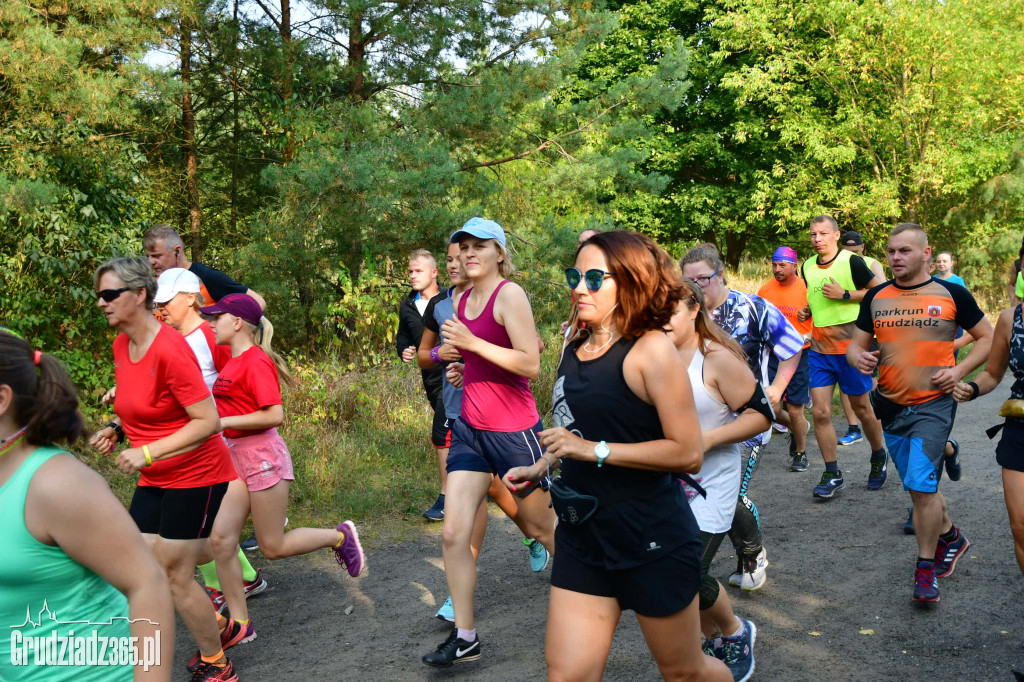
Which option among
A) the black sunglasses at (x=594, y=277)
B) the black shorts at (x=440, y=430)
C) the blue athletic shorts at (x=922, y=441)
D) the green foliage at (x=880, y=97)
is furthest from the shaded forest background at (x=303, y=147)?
the green foliage at (x=880, y=97)

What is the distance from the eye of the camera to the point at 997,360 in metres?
4.89

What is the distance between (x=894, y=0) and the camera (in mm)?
24453

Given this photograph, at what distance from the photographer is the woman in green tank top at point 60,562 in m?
2.11

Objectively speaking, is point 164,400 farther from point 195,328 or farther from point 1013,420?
point 1013,420

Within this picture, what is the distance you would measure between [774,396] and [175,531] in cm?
354

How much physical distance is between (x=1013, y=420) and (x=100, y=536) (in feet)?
14.5

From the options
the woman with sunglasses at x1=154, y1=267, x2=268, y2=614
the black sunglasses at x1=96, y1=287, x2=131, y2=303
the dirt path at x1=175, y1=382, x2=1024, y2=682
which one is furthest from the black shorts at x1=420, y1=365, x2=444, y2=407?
the black sunglasses at x1=96, y1=287, x2=131, y2=303

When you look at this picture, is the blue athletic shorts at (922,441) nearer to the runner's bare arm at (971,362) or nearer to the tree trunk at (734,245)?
the runner's bare arm at (971,362)

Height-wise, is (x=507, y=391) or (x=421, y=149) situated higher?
(x=421, y=149)

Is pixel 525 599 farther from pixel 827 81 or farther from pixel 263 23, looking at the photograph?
pixel 827 81

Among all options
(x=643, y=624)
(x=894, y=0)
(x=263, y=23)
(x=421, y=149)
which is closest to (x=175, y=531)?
(x=643, y=624)

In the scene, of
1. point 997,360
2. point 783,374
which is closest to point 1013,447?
point 997,360
